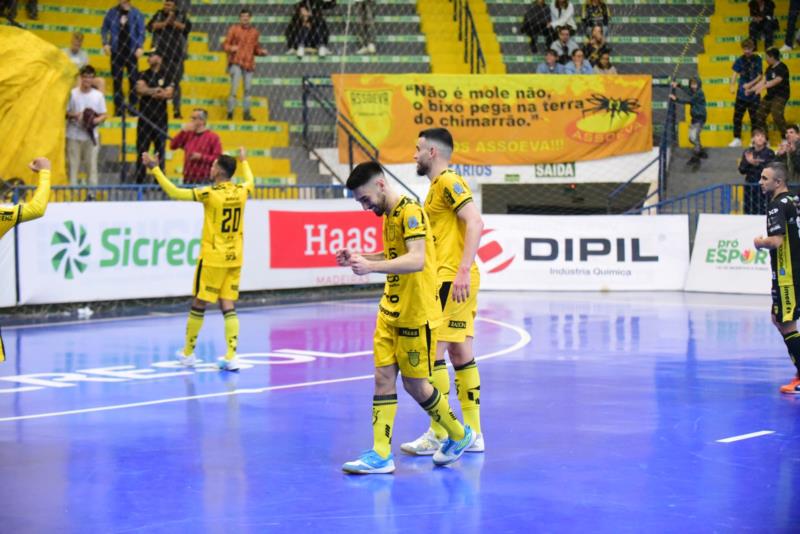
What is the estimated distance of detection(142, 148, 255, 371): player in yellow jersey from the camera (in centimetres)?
1304

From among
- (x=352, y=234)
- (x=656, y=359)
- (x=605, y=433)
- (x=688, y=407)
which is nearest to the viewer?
(x=605, y=433)

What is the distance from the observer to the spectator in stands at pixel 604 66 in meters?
27.3

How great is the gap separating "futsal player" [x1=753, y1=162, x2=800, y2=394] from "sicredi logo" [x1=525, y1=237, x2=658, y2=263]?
36.5 feet

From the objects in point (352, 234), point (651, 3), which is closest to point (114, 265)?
point (352, 234)

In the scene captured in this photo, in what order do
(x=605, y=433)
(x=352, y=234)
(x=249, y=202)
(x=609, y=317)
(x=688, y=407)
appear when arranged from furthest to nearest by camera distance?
(x=352, y=234) → (x=249, y=202) → (x=609, y=317) → (x=688, y=407) → (x=605, y=433)

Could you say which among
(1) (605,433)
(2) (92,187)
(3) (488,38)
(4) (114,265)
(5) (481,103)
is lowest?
(1) (605,433)

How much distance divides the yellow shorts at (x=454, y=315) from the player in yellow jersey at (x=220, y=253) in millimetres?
4563

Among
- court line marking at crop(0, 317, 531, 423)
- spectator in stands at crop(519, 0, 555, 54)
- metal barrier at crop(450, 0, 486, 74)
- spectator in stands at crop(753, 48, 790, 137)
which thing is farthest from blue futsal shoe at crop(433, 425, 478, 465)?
spectator in stands at crop(519, 0, 555, 54)

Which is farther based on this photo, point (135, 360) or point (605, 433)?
point (135, 360)

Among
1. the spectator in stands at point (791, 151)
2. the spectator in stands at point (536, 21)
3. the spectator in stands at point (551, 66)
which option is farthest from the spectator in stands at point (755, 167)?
the spectator in stands at point (536, 21)

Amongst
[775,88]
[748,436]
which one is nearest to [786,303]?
[748,436]

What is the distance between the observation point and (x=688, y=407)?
35.9 feet

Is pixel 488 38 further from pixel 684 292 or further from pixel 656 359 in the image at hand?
pixel 656 359

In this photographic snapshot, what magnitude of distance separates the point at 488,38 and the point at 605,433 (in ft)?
71.0
